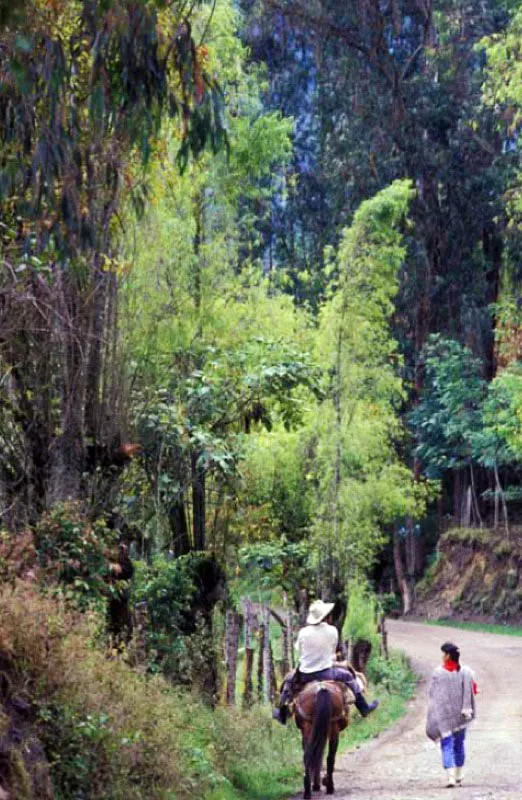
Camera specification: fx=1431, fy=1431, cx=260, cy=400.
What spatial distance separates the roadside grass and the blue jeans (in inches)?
1042

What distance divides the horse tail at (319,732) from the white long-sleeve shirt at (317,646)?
0.46 meters

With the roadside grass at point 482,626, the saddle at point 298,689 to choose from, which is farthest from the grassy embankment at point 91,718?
the roadside grass at point 482,626

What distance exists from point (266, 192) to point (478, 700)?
9.24m

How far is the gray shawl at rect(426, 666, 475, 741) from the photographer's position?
14688 mm

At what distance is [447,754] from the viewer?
14484 millimetres

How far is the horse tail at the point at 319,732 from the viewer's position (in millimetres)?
13617

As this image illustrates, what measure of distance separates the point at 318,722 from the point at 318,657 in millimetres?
730

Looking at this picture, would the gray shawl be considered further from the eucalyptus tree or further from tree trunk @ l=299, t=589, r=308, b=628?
tree trunk @ l=299, t=589, r=308, b=628

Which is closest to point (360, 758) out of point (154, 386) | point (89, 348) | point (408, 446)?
point (154, 386)

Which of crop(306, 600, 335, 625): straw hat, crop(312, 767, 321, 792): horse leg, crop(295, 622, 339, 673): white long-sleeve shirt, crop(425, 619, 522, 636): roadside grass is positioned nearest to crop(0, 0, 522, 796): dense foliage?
crop(312, 767, 321, 792): horse leg

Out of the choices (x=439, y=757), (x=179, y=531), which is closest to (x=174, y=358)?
(x=179, y=531)

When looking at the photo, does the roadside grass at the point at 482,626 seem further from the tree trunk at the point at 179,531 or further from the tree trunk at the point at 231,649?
the tree trunk at the point at 231,649

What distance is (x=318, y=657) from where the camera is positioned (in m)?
14.2

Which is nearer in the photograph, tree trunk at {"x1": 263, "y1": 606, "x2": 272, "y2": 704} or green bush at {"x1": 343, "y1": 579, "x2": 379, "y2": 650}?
tree trunk at {"x1": 263, "y1": 606, "x2": 272, "y2": 704}
